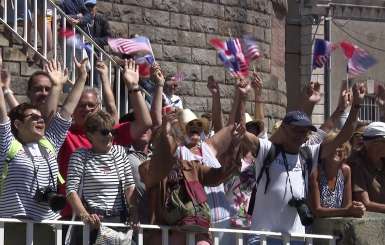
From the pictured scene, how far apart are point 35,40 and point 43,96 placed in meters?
3.94

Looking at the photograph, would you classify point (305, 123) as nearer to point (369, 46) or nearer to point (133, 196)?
point (133, 196)

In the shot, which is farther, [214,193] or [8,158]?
[214,193]

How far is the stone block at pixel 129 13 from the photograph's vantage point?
1683cm

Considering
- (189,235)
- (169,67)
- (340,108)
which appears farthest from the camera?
(169,67)

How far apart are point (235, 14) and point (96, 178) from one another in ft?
36.6

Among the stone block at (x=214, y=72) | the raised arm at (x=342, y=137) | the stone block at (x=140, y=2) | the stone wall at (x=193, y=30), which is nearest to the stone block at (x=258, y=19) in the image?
the stone wall at (x=193, y=30)

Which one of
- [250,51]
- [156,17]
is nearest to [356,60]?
[250,51]

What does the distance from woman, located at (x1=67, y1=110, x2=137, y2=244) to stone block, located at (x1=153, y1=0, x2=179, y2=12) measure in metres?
9.25

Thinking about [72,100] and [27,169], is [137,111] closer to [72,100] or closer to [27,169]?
[72,100]

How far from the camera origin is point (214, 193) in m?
9.31

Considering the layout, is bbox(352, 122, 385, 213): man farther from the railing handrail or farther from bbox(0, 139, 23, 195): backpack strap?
bbox(0, 139, 23, 195): backpack strap

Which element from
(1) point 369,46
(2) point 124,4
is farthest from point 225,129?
(1) point 369,46

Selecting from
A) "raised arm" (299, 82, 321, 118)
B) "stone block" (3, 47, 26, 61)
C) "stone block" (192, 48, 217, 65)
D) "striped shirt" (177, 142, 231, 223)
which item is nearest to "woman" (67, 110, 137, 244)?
"striped shirt" (177, 142, 231, 223)

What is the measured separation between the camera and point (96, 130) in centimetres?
839
